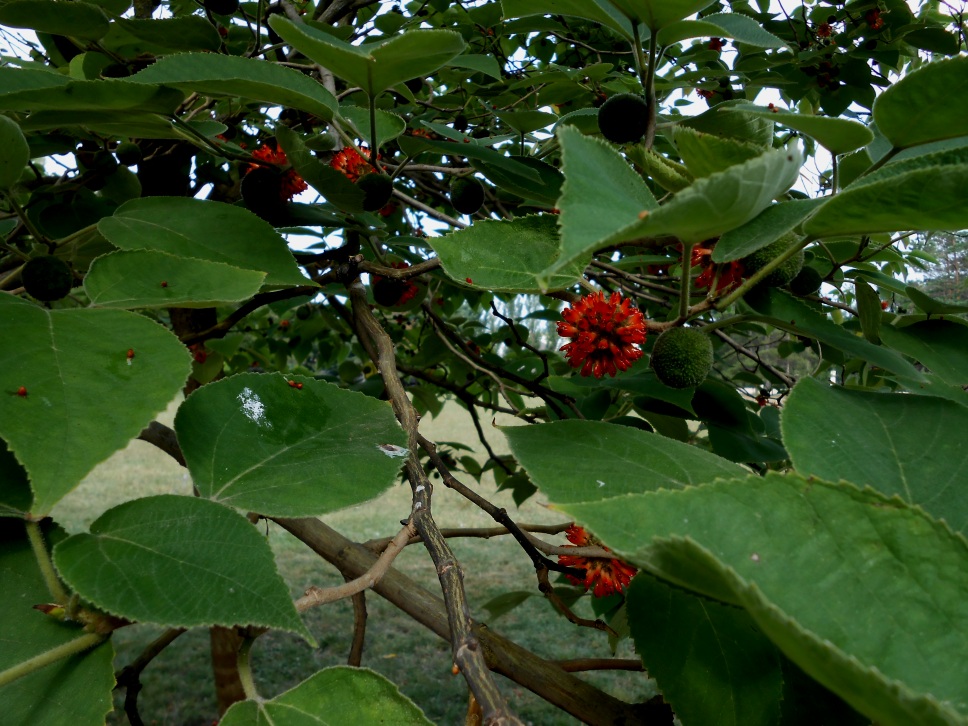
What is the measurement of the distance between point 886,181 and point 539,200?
736 millimetres

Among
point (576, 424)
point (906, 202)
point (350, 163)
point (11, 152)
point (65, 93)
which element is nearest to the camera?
point (906, 202)

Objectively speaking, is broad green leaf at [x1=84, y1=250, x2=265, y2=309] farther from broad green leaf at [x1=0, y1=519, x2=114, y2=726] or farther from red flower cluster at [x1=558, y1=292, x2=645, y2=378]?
red flower cluster at [x1=558, y1=292, x2=645, y2=378]

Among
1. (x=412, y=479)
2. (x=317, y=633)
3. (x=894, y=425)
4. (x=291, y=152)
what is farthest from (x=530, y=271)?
(x=317, y=633)

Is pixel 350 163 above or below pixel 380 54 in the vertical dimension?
below

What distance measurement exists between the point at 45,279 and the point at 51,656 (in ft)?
2.22

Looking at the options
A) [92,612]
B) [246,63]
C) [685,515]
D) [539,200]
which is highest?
[246,63]

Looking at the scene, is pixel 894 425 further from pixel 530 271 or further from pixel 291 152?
pixel 291 152

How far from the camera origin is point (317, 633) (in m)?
5.27

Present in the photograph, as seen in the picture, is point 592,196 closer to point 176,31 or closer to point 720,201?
point 720,201

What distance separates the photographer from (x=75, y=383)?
0.66 metres

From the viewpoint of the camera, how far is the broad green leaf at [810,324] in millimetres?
828

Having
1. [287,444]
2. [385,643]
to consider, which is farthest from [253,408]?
[385,643]

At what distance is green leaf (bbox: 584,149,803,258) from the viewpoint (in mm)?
469

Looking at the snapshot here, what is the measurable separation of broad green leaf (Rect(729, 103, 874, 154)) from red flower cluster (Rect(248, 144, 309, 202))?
99 centimetres
